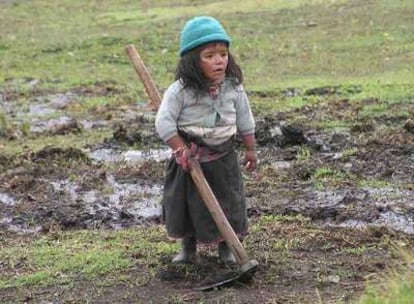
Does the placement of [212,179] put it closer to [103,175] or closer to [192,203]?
[192,203]

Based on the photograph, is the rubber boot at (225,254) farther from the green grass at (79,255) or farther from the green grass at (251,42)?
the green grass at (251,42)

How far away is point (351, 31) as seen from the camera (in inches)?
743

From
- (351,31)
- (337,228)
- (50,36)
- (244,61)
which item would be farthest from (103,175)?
(50,36)

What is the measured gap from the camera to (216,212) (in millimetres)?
5559

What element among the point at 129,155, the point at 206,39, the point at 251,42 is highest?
the point at 206,39

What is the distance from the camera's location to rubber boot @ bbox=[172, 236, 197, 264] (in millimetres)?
6029

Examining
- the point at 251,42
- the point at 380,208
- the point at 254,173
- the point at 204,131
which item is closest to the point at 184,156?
the point at 204,131

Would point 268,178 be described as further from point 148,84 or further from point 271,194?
point 148,84

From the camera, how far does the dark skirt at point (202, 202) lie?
5836mm

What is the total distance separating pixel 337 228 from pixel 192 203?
144cm

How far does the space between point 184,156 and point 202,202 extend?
13.8 inches

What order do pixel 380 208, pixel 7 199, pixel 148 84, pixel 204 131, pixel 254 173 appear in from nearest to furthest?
A: pixel 204 131 < pixel 148 84 < pixel 380 208 < pixel 7 199 < pixel 254 173

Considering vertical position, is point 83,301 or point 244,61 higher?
point 83,301

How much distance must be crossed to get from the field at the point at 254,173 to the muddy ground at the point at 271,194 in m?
0.02
